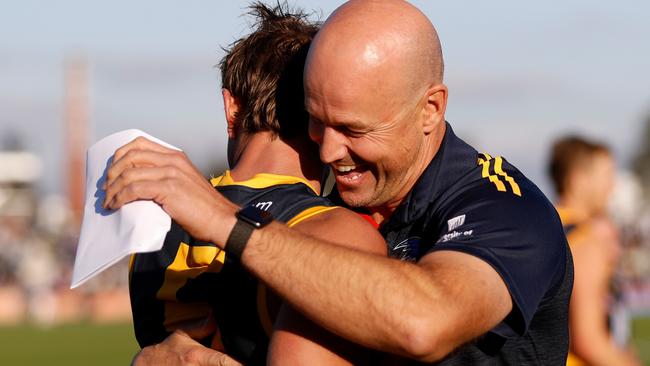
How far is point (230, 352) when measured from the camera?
3865 millimetres

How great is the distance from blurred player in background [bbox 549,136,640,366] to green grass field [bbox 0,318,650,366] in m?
9.42

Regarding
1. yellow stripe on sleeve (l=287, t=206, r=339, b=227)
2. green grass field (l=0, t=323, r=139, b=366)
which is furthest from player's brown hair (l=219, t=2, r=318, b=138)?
green grass field (l=0, t=323, r=139, b=366)

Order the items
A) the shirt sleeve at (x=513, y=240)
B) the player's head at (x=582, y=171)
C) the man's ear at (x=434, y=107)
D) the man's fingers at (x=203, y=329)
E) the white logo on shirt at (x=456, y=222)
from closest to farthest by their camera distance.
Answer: the shirt sleeve at (x=513, y=240) < the white logo on shirt at (x=456, y=222) < the man's fingers at (x=203, y=329) < the man's ear at (x=434, y=107) < the player's head at (x=582, y=171)

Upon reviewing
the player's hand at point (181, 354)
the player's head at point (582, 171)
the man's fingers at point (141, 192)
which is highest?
the man's fingers at point (141, 192)

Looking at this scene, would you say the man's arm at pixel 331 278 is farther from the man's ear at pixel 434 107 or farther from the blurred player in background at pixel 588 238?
the blurred player in background at pixel 588 238

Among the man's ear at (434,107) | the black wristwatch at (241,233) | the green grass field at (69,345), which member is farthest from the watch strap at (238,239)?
the green grass field at (69,345)

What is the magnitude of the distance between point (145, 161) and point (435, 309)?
0.94 meters

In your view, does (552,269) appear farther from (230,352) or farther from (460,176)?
(230,352)

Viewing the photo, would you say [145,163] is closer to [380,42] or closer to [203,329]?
[203,329]

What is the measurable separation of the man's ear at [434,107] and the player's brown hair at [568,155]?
3.98 metres

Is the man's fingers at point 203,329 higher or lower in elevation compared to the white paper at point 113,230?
lower

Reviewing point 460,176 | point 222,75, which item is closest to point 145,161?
point 222,75

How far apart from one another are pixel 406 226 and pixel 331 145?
1.54 ft

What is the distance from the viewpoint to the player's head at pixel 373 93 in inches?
151
